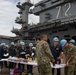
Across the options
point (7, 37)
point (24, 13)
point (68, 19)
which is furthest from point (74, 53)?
point (7, 37)

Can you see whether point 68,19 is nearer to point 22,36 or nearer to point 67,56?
point 22,36

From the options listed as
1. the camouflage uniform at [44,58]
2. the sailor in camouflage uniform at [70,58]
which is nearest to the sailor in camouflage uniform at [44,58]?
the camouflage uniform at [44,58]

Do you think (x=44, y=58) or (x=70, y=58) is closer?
(x=44, y=58)

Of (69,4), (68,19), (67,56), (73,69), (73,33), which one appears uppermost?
(69,4)

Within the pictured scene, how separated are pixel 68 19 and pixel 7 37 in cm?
2908

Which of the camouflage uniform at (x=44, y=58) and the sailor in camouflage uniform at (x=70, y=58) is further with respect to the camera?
the sailor in camouflage uniform at (x=70, y=58)

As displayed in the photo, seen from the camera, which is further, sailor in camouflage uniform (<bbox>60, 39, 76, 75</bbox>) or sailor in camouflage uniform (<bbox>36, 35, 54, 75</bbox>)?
sailor in camouflage uniform (<bbox>60, 39, 76, 75</bbox>)

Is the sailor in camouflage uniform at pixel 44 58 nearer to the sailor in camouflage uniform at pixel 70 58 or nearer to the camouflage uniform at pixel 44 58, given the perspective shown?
the camouflage uniform at pixel 44 58

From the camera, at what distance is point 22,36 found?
119 ft

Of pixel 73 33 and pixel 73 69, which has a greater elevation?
pixel 73 33

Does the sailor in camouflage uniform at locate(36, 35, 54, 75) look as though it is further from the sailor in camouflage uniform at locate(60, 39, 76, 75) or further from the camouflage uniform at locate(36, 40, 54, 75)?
the sailor in camouflage uniform at locate(60, 39, 76, 75)

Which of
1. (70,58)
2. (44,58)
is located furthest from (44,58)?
(70,58)

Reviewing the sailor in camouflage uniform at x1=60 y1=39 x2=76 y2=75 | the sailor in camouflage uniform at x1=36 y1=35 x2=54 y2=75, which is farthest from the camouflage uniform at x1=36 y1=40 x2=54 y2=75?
the sailor in camouflage uniform at x1=60 y1=39 x2=76 y2=75

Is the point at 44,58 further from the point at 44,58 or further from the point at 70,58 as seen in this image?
the point at 70,58
